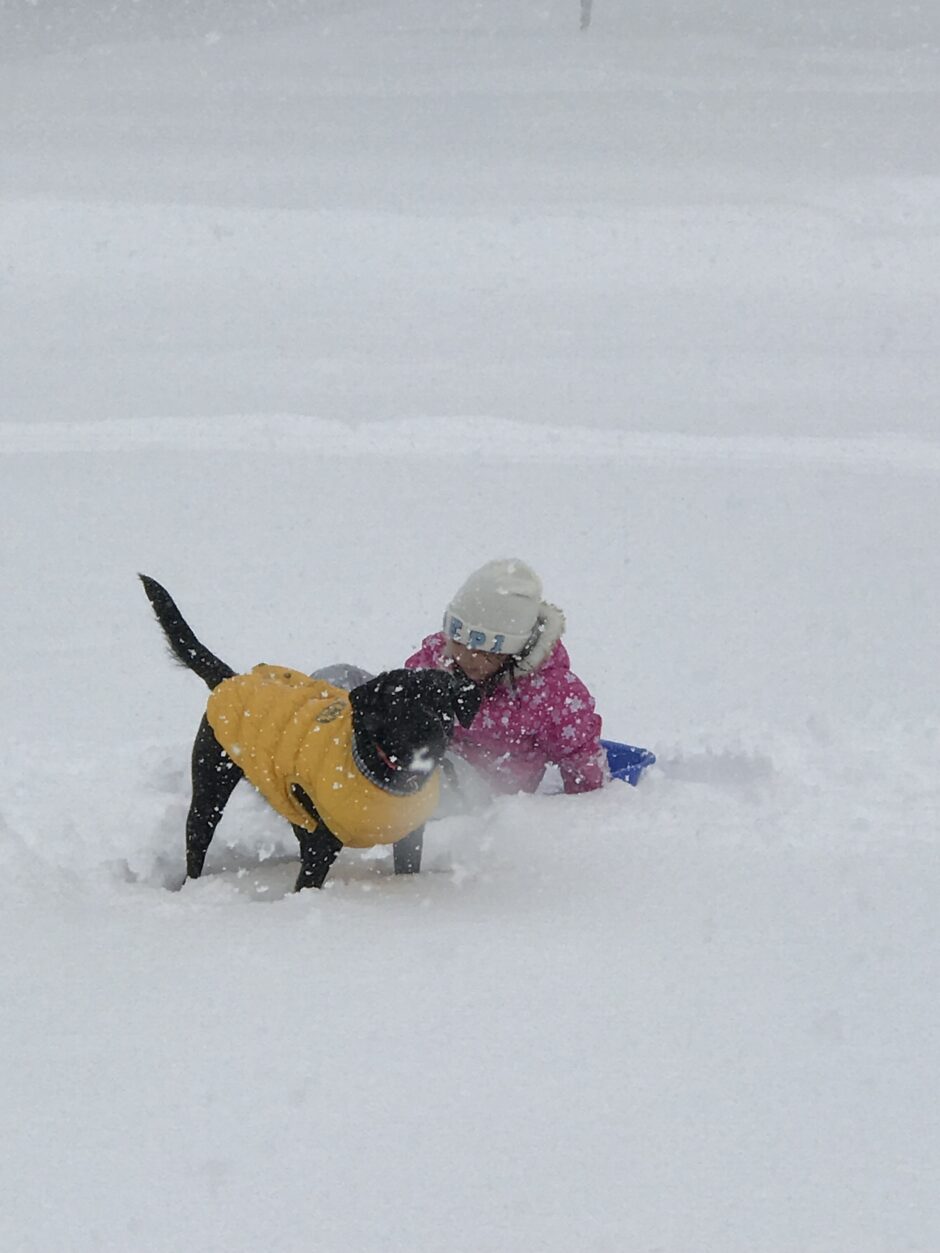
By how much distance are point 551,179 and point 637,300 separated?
3.70 meters

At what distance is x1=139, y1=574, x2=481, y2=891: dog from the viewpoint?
3188mm

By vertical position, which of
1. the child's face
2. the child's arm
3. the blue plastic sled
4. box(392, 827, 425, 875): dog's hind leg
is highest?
the child's face

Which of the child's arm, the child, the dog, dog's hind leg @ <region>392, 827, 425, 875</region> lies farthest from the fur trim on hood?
dog's hind leg @ <region>392, 827, 425, 875</region>

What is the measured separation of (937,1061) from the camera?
2475 mm

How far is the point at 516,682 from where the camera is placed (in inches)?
158

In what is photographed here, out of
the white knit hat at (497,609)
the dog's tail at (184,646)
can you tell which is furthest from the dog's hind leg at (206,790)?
the white knit hat at (497,609)

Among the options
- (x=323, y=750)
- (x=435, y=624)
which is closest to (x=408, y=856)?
(x=323, y=750)

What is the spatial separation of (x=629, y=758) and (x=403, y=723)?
149 centimetres

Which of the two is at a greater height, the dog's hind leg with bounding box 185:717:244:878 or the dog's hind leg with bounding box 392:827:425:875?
the dog's hind leg with bounding box 185:717:244:878

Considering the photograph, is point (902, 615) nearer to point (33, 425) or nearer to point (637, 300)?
point (33, 425)

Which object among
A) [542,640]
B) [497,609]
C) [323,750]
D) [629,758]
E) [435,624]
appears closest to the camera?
[323,750]

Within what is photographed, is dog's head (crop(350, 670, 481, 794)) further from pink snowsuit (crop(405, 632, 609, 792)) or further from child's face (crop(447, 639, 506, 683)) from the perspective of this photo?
pink snowsuit (crop(405, 632, 609, 792))

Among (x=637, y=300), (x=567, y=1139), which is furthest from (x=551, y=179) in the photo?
(x=567, y=1139)

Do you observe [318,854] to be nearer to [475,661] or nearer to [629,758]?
[475,661]
